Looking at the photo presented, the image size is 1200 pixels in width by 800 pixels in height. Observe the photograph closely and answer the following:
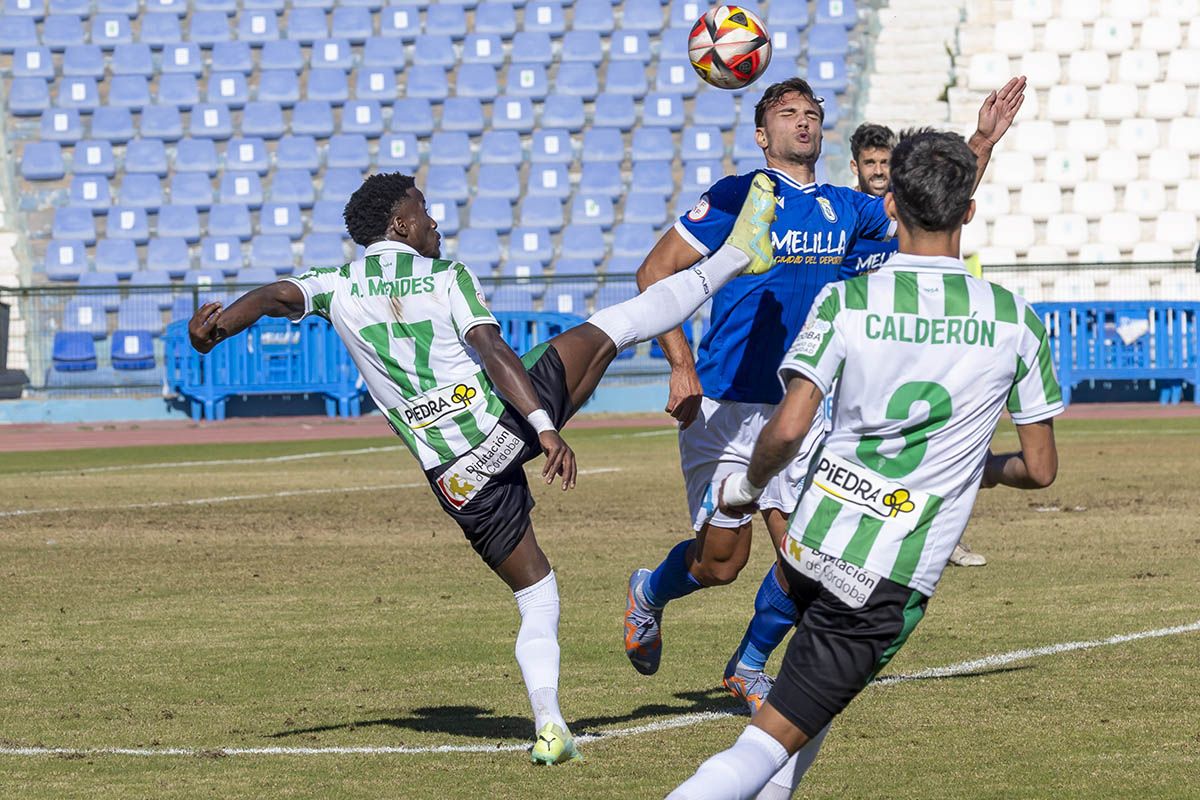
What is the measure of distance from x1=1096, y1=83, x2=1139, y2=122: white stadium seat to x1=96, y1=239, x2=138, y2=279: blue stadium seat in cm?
1620

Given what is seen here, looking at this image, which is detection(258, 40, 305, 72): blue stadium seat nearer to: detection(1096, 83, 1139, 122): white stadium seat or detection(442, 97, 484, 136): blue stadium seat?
detection(442, 97, 484, 136): blue stadium seat

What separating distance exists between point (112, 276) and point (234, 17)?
214 inches

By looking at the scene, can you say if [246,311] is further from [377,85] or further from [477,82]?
[377,85]

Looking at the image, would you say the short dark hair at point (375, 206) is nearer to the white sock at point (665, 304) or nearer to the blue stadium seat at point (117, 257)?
the white sock at point (665, 304)

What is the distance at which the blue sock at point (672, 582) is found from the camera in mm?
7129

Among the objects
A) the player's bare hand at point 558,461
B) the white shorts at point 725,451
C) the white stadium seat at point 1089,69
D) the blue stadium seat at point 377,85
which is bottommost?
the white shorts at point 725,451

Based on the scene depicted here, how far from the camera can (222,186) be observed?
30.3 metres

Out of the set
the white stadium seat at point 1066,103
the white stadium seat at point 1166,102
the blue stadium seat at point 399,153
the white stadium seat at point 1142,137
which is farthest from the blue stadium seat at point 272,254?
the white stadium seat at point 1166,102

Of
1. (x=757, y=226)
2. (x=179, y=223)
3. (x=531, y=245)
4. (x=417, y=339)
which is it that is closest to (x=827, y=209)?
(x=757, y=226)

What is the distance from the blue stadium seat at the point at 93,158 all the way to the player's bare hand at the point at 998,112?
87.1 ft

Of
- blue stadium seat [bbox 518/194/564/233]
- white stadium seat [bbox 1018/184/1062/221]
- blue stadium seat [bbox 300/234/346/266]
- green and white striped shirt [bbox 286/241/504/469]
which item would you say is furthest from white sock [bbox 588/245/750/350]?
white stadium seat [bbox 1018/184/1062/221]

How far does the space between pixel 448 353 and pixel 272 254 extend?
77.2 feet

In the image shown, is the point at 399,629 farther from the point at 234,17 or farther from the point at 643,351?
the point at 234,17

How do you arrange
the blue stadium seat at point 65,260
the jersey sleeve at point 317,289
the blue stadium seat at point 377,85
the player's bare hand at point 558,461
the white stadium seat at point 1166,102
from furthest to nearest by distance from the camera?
the blue stadium seat at point 377,85, the blue stadium seat at point 65,260, the white stadium seat at point 1166,102, the jersey sleeve at point 317,289, the player's bare hand at point 558,461
